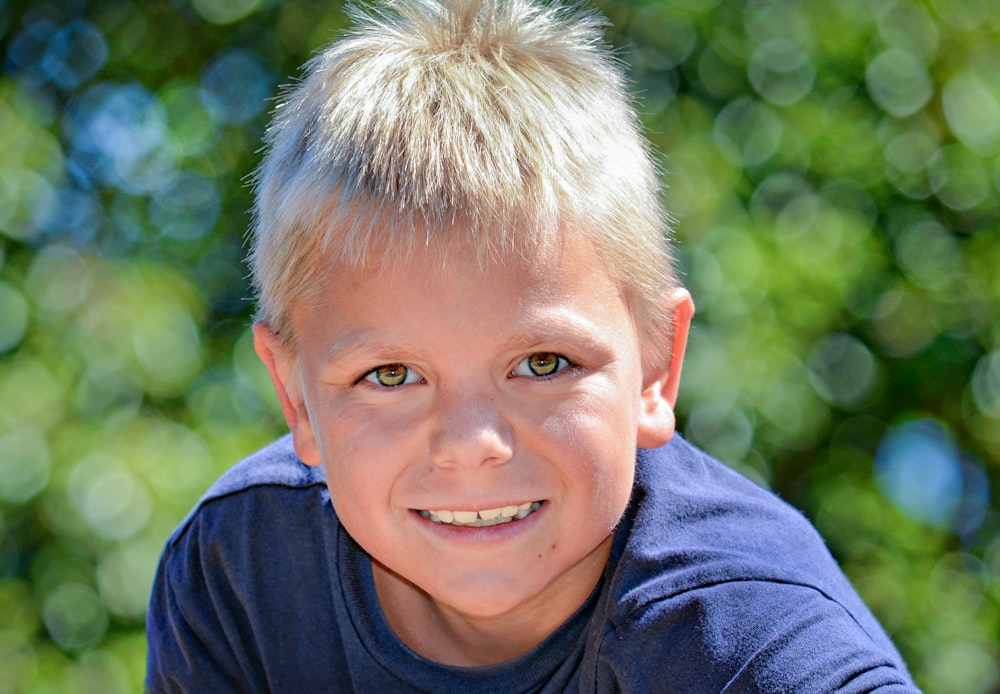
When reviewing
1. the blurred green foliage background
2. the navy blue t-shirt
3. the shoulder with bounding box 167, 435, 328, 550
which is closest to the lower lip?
the navy blue t-shirt

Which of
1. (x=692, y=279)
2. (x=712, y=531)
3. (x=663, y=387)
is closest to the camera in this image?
(x=712, y=531)

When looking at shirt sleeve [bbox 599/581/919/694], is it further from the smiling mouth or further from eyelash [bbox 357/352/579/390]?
eyelash [bbox 357/352/579/390]

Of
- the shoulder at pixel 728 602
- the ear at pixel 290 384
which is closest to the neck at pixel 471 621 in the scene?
the shoulder at pixel 728 602

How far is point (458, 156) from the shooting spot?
1.37 m

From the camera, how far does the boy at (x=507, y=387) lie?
1.33m

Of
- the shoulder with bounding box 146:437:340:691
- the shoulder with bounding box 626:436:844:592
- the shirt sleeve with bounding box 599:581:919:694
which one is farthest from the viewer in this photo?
the shoulder with bounding box 146:437:340:691

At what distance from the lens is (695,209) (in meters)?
2.19

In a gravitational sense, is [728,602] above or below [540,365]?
below

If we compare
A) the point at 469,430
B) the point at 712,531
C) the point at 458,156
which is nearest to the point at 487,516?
the point at 469,430

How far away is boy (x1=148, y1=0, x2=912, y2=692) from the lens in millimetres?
1332

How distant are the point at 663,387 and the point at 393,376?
0.37m

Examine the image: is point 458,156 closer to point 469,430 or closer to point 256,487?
point 469,430

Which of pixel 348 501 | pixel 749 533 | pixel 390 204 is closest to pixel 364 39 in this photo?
pixel 390 204

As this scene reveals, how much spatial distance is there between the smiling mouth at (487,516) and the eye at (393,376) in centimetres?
15
